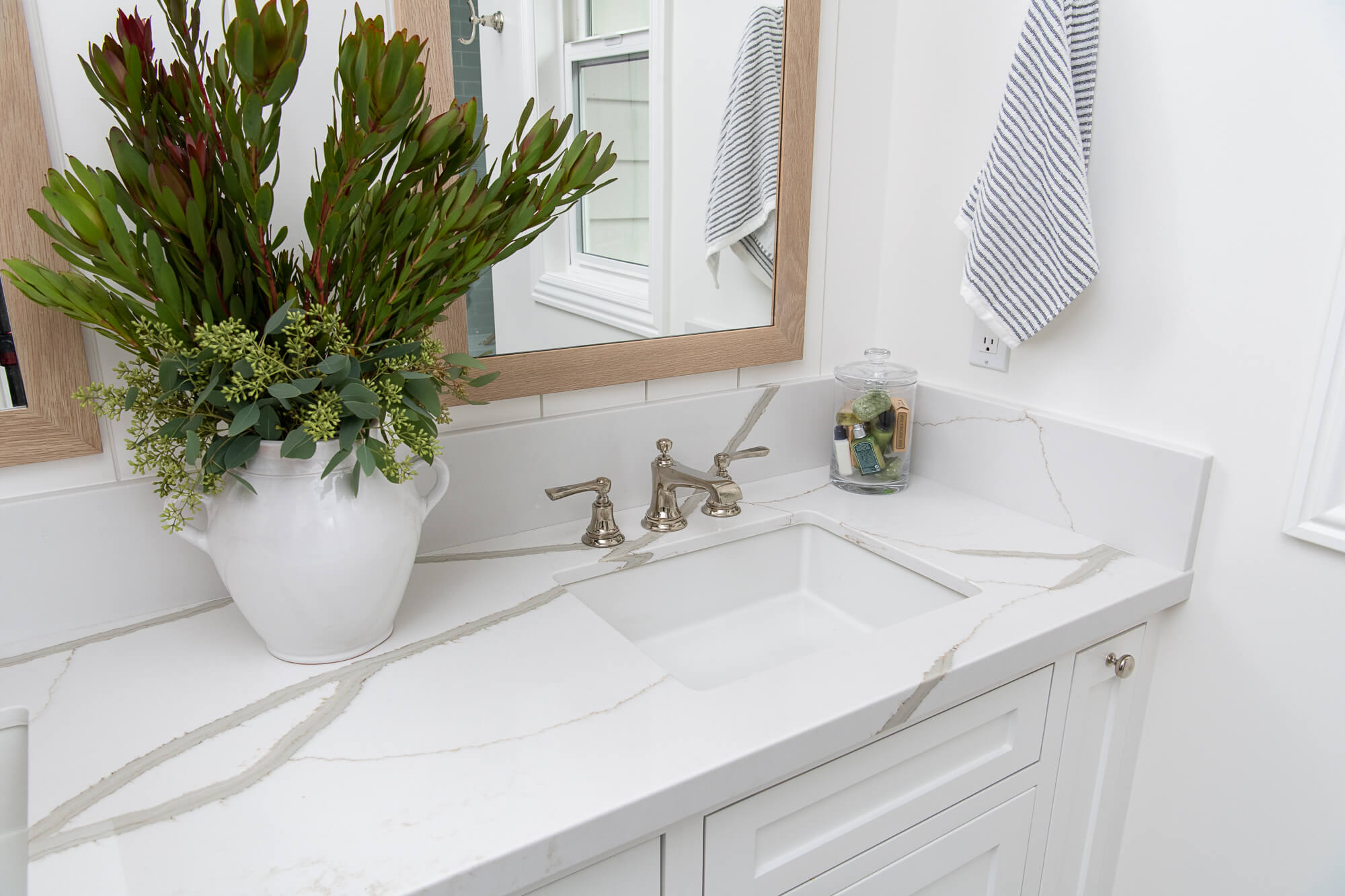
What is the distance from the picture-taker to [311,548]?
77cm

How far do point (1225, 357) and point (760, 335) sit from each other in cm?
57

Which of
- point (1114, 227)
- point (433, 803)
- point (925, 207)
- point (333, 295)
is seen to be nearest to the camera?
point (433, 803)

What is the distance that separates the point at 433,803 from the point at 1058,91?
3.23 feet

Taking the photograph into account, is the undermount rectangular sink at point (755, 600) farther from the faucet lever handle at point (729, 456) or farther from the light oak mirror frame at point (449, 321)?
the light oak mirror frame at point (449, 321)

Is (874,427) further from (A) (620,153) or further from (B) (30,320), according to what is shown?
(B) (30,320)

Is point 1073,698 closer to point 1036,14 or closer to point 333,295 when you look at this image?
point 1036,14

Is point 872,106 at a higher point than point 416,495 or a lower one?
higher

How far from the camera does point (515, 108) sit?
101cm

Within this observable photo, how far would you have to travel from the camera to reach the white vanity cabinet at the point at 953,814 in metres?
0.76

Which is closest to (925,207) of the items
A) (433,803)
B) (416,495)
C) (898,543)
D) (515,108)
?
(898,543)

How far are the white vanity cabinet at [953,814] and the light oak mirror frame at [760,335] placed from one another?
1.83ft

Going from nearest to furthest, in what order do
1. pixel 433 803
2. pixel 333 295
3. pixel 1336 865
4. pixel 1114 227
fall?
pixel 433 803 < pixel 333 295 < pixel 1336 865 < pixel 1114 227

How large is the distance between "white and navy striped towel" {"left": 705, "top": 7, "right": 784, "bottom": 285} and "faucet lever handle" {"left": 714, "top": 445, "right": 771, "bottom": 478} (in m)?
0.24

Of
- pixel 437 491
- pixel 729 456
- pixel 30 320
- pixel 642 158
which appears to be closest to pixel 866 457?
pixel 729 456
